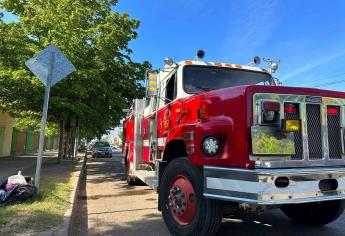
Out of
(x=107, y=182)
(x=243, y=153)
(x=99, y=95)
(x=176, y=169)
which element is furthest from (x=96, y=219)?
(x=99, y=95)

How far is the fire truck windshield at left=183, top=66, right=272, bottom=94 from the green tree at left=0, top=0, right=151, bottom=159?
31.4 ft

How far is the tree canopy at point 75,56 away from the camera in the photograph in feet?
51.0

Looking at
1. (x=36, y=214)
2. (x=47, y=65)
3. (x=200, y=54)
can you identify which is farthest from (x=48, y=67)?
(x=200, y=54)

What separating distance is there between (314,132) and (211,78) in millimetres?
2233

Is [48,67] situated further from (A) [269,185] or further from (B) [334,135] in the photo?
(B) [334,135]

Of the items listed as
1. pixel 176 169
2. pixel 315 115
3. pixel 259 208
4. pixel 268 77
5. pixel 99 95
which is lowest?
pixel 259 208

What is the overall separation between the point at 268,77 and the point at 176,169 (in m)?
2.90

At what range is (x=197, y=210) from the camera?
493cm

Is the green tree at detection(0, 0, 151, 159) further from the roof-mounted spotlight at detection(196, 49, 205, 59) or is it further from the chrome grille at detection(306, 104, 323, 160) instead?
the chrome grille at detection(306, 104, 323, 160)

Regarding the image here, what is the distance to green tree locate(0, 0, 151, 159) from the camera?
15531 mm

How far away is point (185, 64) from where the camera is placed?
21.5 feet

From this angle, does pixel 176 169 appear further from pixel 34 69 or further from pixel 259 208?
pixel 34 69

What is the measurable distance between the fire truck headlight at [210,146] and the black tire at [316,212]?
7.19ft

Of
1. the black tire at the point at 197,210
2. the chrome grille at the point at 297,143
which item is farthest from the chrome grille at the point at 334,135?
the black tire at the point at 197,210
